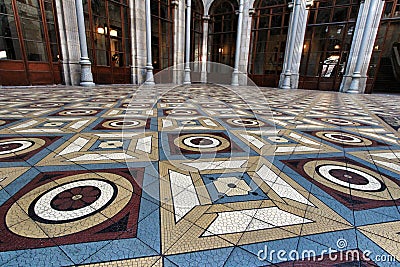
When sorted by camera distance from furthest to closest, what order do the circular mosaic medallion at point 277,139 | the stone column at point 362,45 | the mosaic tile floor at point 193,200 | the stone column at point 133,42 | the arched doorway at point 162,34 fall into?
the arched doorway at point 162,34, the stone column at point 133,42, the stone column at point 362,45, the circular mosaic medallion at point 277,139, the mosaic tile floor at point 193,200

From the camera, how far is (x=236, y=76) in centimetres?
1150

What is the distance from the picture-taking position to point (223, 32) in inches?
477

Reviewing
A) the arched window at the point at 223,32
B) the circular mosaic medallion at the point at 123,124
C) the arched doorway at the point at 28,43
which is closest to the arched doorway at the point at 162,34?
the arched window at the point at 223,32

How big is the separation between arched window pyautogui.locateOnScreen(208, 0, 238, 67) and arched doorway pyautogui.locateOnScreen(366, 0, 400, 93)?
6.43 m

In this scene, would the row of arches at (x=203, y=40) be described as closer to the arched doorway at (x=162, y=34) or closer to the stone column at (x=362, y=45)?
the arched doorway at (x=162, y=34)

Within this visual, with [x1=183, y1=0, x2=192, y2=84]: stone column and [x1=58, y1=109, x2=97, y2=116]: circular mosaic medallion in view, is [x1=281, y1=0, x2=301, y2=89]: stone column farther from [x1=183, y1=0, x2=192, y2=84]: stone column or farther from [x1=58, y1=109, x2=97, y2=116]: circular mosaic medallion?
[x1=58, y1=109, x2=97, y2=116]: circular mosaic medallion

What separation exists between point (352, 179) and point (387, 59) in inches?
572

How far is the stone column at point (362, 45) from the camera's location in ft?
26.1

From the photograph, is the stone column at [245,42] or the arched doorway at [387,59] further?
the stone column at [245,42]

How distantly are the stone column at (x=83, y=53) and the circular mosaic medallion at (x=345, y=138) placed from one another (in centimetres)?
723

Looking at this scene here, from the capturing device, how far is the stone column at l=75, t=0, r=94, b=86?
6.61 metres

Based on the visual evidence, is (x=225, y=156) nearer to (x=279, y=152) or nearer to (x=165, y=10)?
(x=279, y=152)

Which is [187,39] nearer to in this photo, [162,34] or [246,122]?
[162,34]

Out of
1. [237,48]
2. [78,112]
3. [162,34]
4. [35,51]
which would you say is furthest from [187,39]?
[78,112]
